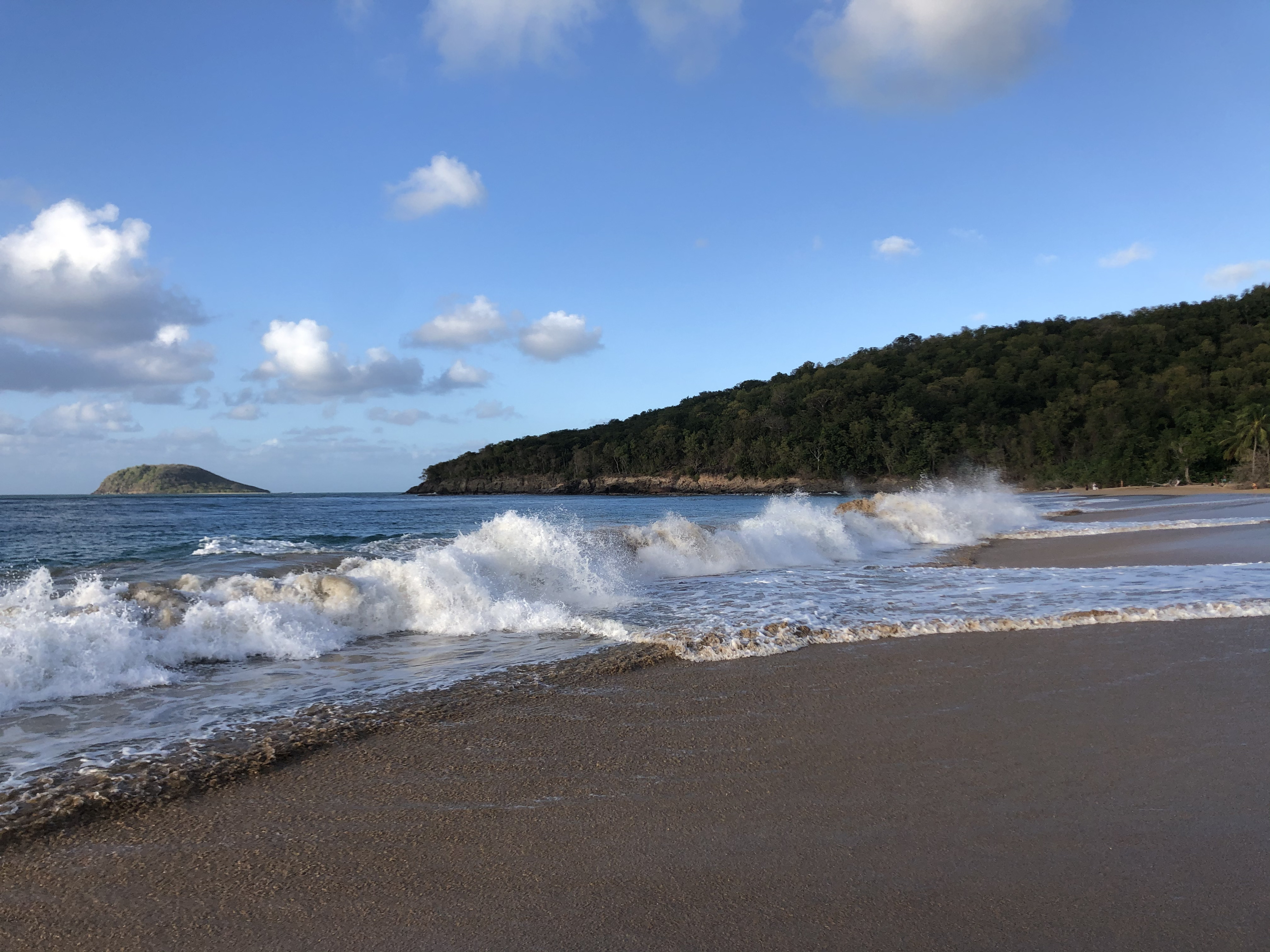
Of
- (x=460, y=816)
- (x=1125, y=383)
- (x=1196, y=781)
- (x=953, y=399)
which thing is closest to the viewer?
(x=460, y=816)

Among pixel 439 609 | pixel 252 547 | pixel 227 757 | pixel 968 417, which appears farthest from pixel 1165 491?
pixel 227 757

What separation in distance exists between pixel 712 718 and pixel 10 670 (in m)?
5.00

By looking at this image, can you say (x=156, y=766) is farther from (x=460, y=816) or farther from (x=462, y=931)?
(x=462, y=931)

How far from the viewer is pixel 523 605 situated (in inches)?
338

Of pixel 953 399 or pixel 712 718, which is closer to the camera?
pixel 712 718

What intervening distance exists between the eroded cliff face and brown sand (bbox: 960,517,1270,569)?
83.2 metres

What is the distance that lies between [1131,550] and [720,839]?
1518cm

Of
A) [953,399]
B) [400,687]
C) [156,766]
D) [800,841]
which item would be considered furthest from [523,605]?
[953,399]

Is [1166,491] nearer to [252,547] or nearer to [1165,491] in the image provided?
[1165,491]

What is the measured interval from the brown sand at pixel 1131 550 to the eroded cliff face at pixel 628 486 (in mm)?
83243

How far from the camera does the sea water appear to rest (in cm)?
536

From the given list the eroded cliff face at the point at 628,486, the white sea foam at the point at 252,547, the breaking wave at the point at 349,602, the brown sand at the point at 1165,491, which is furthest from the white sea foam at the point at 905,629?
the eroded cliff face at the point at 628,486

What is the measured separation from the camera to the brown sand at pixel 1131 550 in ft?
42.0

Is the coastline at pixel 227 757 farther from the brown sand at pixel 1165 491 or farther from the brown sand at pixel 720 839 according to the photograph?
the brown sand at pixel 1165 491
